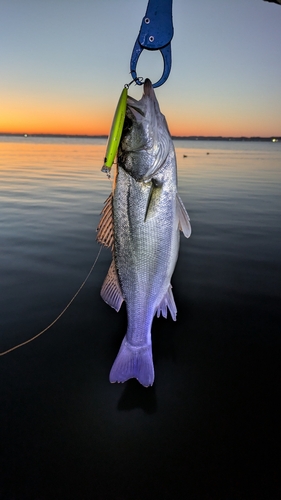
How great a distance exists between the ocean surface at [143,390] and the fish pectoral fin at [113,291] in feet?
3.68

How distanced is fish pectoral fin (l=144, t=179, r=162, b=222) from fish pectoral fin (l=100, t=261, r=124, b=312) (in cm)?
61

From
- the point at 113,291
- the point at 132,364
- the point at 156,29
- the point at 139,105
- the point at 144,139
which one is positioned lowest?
the point at 132,364

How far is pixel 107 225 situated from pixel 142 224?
0.33 m

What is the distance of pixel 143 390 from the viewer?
3414mm

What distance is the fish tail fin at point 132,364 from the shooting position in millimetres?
2896

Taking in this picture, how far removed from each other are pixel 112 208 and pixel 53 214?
26.9 ft

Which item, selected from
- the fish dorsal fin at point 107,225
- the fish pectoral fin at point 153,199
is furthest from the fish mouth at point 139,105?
the fish dorsal fin at point 107,225

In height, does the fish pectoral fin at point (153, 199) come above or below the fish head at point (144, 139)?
below

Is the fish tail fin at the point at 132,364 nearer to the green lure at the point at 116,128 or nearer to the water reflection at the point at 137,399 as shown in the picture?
the water reflection at the point at 137,399

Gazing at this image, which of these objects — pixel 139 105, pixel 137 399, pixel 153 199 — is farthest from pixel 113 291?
pixel 139 105

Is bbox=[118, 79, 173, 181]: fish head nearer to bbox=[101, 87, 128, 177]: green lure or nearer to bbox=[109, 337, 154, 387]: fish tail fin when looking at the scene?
bbox=[101, 87, 128, 177]: green lure

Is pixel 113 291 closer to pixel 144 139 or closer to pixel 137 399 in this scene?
pixel 137 399

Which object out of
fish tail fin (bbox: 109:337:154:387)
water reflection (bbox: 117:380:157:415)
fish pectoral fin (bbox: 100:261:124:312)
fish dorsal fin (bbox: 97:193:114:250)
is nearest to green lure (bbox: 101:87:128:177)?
fish dorsal fin (bbox: 97:193:114:250)

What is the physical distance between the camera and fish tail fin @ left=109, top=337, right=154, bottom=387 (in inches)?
114
